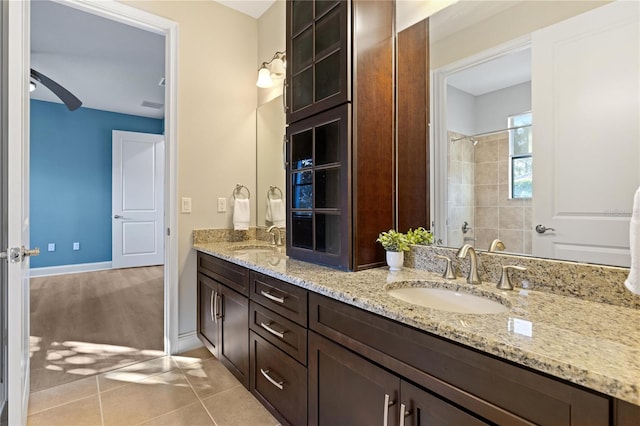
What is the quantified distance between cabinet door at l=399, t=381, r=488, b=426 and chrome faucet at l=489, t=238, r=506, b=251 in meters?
0.67

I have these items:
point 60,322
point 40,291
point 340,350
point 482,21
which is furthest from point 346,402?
point 40,291

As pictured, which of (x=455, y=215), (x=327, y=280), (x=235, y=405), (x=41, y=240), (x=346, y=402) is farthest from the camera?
(x=41, y=240)

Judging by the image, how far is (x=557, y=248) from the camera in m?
1.14

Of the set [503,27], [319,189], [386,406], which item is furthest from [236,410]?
[503,27]

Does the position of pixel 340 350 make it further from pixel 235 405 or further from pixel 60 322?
pixel 60 322

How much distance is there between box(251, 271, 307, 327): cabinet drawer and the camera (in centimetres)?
134

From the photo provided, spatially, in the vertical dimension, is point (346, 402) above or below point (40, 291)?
above

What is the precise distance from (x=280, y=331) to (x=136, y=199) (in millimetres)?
5077

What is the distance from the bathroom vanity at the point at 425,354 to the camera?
634 millimetres

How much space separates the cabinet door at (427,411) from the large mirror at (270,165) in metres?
1.77

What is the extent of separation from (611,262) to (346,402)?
96cm

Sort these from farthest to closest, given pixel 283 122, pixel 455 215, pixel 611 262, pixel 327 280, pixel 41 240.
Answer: pixel 41 240 → pixel 283 122 → pixel 455 215 → pixel 327 280 → pixel 611 262

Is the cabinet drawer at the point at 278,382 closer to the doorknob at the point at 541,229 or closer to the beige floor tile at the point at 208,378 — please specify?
the beige floor tile at the point at 208,378

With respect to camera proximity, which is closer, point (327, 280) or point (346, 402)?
point (346, 402)
